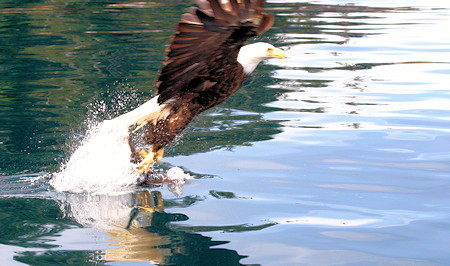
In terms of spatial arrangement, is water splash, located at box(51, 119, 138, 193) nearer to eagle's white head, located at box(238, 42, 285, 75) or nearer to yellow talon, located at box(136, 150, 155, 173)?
yellow talon, located at box(136, 150, 155, 173)

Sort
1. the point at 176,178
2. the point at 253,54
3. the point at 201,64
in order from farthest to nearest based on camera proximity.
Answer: the point at 176,178, the point at 253,54, the point at 201,64

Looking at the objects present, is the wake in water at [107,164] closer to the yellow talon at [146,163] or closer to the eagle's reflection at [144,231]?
the yellow talon at [146,163]

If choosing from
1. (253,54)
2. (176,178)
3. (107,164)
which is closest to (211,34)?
(253,54)

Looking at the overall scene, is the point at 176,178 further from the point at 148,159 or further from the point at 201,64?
the point at 201,64

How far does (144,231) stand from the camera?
4.43 metres

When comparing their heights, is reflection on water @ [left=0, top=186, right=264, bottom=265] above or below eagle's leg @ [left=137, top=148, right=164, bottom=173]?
below

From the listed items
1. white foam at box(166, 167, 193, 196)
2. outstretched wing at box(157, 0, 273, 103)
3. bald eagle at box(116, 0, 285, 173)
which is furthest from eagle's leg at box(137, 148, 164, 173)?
outstretched wing at box(157, 0, 273, 103)

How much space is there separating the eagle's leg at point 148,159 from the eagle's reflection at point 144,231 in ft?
0.76

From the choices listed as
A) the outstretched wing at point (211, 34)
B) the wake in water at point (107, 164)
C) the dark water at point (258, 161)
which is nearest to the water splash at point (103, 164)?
the wake in water at point (107, 164)

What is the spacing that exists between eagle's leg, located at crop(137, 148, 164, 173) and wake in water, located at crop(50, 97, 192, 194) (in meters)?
0.05

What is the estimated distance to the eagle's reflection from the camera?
13.1 ft

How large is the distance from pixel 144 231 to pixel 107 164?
1201 millimetres

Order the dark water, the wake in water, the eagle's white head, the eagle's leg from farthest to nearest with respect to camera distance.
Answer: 1. the eagle's leg
2. the wake in water
3. the eagle's white head
4. the dark water

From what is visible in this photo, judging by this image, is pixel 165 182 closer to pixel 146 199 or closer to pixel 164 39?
pixel 146 199
